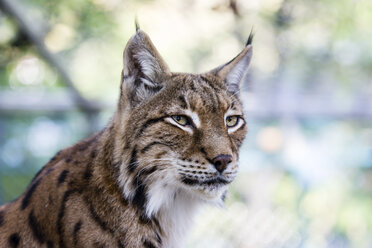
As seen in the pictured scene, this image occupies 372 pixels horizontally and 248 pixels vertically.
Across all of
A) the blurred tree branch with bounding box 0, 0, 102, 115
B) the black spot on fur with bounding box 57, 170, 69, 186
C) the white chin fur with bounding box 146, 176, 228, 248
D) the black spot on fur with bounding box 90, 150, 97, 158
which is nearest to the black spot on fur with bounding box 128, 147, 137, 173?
the white chin fur with bounding box 146, 176, 228, 248

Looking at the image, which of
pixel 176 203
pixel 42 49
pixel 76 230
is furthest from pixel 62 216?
pixel 42 49

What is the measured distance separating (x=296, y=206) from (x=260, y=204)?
481 mm

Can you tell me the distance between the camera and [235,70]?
293cm

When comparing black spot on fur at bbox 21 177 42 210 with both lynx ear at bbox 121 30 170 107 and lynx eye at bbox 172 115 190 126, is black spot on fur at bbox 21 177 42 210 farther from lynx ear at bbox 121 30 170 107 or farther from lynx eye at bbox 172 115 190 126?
lynx eye at bbox 172 115 190 126

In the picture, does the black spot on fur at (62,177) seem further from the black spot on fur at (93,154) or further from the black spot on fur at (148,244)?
the black spot on fur at (148,244)

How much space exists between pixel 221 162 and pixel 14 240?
114 cm

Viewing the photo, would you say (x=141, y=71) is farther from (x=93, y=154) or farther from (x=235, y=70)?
(x=235, y=70)

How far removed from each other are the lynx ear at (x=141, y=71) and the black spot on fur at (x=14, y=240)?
35.6 inches

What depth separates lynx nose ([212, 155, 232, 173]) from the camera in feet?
7.82

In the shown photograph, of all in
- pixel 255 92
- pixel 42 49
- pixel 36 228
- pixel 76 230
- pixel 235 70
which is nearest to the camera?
pixel 76 230

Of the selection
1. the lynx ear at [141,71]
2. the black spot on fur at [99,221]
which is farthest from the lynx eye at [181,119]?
the black spot on fur at [99,221]

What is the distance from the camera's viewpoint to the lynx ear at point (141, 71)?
2.48m

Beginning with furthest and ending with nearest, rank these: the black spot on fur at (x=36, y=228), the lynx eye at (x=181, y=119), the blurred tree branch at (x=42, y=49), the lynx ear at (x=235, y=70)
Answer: the blurred tree branch at (x=42, y=49) → the lynx ear at (x=235, y=70) → the lynx eye at (x=181, y=119) → the black spot on fur at (x=36, y=228)

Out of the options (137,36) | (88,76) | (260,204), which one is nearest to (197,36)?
(88,76)
